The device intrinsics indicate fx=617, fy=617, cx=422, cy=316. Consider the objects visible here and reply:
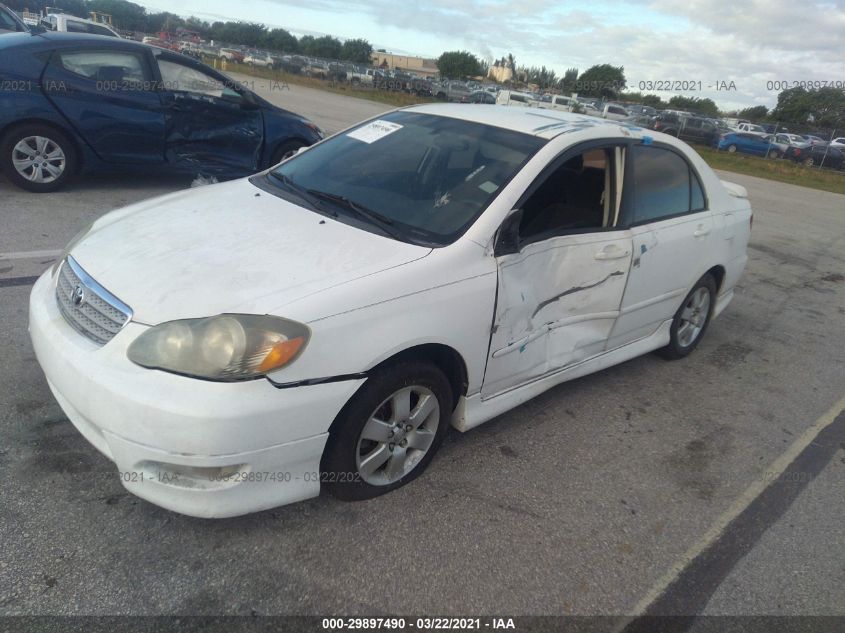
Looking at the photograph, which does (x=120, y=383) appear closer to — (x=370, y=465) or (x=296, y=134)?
(x=370, y=465)

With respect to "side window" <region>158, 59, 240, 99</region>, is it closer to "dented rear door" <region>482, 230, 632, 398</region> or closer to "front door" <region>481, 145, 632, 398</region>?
"front door" <region>481, 145, 632, 398</region>

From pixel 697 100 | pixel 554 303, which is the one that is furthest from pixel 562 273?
pixel 697 100

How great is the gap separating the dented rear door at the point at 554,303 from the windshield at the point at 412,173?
14.6 inches

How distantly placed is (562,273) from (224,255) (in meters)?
1.69

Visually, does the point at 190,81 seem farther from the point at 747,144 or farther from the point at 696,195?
the point at 747,144

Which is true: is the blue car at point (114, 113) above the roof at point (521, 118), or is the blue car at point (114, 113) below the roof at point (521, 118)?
below

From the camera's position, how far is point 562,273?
3.23 m

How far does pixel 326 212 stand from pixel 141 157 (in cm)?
466

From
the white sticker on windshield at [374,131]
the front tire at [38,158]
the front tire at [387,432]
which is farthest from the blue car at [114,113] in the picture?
the front tire at [387,432]

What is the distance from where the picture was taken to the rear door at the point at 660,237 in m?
3.74

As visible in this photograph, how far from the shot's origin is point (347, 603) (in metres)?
2.20

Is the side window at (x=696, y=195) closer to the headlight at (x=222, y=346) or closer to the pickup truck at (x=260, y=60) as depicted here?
the headlight at (x=222, y=346)

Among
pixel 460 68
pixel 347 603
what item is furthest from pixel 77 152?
pixel 460 68

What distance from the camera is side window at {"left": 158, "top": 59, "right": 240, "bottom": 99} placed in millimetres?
6793
